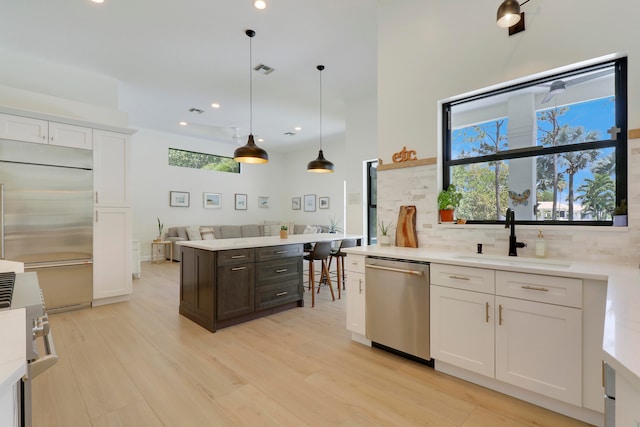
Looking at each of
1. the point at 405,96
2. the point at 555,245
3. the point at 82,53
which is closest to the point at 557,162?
the point at 555,245

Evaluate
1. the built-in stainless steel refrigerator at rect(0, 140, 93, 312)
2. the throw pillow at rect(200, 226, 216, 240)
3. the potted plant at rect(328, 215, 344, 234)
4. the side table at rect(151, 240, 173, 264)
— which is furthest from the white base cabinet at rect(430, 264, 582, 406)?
the side table at rect(151, 240, 173, 264)

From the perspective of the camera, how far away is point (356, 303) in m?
2.84

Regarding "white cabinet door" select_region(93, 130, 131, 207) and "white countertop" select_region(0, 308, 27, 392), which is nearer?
"white countertop" select_region(0, 308, 27, 392)

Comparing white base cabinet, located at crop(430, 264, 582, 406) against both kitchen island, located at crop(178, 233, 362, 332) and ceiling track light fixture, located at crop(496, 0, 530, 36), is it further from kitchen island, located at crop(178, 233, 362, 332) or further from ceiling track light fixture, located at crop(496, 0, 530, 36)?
kitchen island, located at crop(178, 233, 362, 332)

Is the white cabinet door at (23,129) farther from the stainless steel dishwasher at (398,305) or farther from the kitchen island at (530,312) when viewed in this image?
the kitchen island at (530,312)

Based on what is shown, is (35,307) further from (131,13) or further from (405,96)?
(131,13)

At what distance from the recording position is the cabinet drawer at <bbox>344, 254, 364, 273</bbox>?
2811 millimetres

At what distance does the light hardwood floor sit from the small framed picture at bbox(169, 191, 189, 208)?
5059mm

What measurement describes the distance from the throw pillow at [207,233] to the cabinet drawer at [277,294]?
15.6ft

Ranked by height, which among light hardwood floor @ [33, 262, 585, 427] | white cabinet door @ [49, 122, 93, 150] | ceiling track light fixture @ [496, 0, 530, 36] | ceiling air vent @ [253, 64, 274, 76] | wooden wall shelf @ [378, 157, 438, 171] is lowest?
light hardwood floor @ [33, 262, 585, 427]

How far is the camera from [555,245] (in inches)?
89.2

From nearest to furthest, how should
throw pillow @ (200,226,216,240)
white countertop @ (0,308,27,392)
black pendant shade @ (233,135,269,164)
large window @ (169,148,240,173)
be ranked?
white countertop @ (0,308,27,392)
black pendant shade @ (233,135,269,164)
throw pillow @ (200,226,216,240)
large window @ (169,148,240,173)

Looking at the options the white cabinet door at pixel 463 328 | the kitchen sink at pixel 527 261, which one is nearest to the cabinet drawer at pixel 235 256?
the white cabinet door at pixel 463 328

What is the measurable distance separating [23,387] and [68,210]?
3.57m
